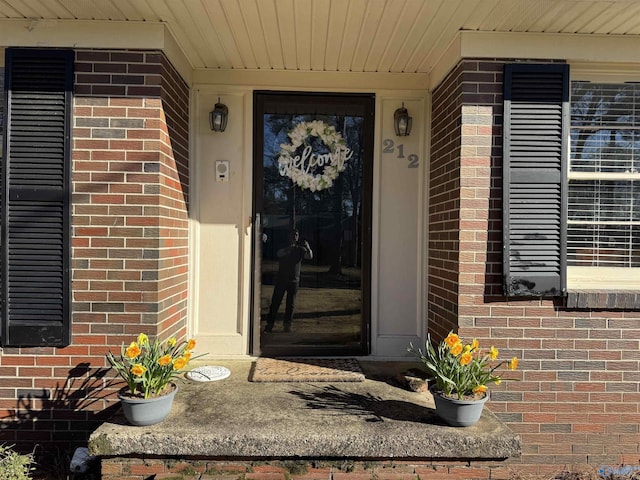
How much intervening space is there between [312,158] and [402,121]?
878 millimetres

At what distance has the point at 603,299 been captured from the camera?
3.13 meters

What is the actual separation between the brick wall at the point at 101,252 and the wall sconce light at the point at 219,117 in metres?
0.76

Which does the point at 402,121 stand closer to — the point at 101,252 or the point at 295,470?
the point at 101,252

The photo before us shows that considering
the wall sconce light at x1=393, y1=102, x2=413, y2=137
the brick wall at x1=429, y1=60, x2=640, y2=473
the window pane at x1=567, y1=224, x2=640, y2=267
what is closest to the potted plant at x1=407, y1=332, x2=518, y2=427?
the brick wall at x1=429, y1=60, x2=640, y2=473

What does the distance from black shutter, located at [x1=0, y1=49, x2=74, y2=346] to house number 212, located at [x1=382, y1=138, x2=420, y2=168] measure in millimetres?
2556

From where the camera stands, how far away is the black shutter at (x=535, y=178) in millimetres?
3096

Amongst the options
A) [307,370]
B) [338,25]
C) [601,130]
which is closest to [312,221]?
[307,370]

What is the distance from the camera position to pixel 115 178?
3047 mm

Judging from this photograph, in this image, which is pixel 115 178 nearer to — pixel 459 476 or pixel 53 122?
pixel 53 122

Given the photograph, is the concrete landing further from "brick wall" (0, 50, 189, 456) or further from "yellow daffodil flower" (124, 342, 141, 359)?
"brick wall" (0, 50, 189, 456)

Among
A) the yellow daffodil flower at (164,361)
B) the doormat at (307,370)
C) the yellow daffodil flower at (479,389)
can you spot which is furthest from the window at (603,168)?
the yellow daffodil flower at (164,361)

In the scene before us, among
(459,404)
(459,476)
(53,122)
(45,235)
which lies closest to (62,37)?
(53,122)

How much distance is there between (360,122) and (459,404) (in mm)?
2568

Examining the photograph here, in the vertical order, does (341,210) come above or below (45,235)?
above
